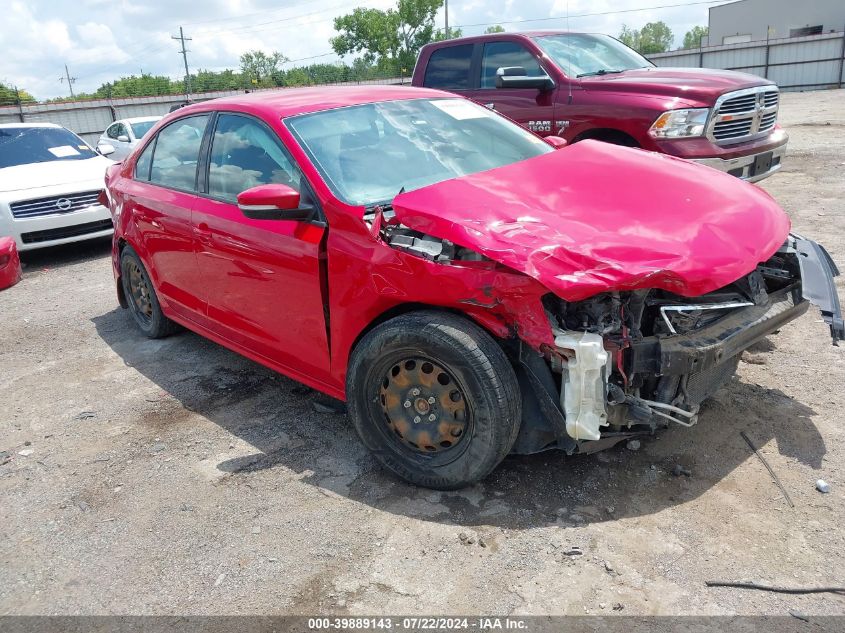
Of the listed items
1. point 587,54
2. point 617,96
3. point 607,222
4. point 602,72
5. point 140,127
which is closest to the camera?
point 607,222

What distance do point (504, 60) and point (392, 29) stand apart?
69591 millimetres

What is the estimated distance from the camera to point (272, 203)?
335cm

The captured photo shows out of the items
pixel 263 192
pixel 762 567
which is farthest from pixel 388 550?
pixel 263 192

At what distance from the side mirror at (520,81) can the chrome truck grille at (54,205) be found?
508 cm

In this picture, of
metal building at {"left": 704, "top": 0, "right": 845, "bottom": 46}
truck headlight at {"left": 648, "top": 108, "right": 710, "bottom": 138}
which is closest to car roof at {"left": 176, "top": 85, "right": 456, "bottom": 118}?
truck headlight at {"left": 648, "top": 108, "right": 710, "bottom": 138}

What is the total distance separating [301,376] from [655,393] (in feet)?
6.19

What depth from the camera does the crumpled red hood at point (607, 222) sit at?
8.96ft

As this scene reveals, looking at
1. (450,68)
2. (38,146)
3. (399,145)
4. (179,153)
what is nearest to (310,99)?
(399,145)

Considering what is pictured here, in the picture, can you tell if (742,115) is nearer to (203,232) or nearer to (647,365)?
(647,365)

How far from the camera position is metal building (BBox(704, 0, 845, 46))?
1578 inches

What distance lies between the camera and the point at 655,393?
116 inches

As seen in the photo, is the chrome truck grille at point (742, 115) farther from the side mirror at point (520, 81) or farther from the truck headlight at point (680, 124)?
the side mirror at point (520, 81)

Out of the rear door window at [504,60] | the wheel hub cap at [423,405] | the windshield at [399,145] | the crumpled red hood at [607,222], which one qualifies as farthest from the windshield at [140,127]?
the wheel hub cap at [423,405]

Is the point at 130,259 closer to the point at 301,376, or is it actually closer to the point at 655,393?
the point at 301,376
